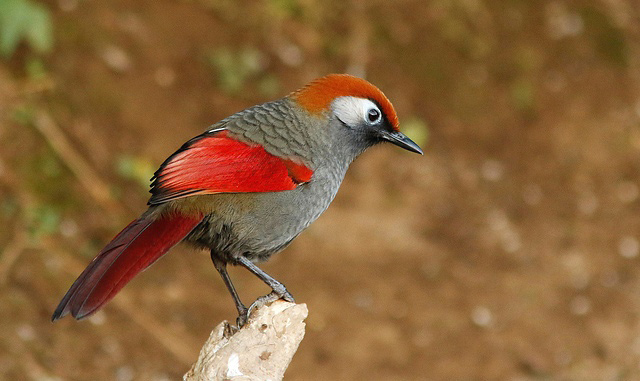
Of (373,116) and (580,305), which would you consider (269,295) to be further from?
(580,305)

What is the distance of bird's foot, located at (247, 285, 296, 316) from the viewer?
3.49m

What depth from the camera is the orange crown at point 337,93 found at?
3682 millimetres

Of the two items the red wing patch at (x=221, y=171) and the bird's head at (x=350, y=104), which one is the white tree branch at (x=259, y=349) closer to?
the red wing patch at (x=221, y=171)

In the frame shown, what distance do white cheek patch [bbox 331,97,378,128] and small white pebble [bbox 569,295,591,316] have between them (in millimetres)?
3997

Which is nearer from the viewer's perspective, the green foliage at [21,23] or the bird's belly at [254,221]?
the bird's belly at [254,221]

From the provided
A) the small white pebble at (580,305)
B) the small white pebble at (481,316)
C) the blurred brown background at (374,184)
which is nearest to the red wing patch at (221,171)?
the blurred brown background at (374,184)

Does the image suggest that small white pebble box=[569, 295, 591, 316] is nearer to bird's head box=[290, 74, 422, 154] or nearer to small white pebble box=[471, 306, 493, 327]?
small white pebble box=[471, 306, 493, 327]

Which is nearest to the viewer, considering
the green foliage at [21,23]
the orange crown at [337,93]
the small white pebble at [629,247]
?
the orange crown at [337,93]

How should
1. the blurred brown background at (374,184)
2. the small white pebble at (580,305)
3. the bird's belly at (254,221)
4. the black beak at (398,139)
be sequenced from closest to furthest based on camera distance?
the bird's belly at (254,221)
the black beak at (398,139)
the blurred brown background at (374,184)
the small white pebble at (580,305)

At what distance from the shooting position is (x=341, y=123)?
3750 mm

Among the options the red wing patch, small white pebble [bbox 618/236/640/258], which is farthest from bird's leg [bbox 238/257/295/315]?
small white pebble [bbox 618/236/640/258]

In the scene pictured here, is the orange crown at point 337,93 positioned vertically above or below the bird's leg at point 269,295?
above

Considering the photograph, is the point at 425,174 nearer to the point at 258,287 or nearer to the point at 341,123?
the point at 258,287

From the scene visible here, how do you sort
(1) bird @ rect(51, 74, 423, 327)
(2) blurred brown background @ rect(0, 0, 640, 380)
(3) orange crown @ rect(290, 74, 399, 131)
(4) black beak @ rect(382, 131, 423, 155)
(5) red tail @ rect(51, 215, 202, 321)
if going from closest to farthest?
(5) red tail @ rect(51, 215, 202, 321) → (1) bird @ rect(51, 74, 423, 327) → (3) orange crown @ rect(290, 74, 399, 131) → (4) black beak @ rect(382, 131, 423, 155) → (2) blurred brown background @ rect(0, 0, 640, 380)
